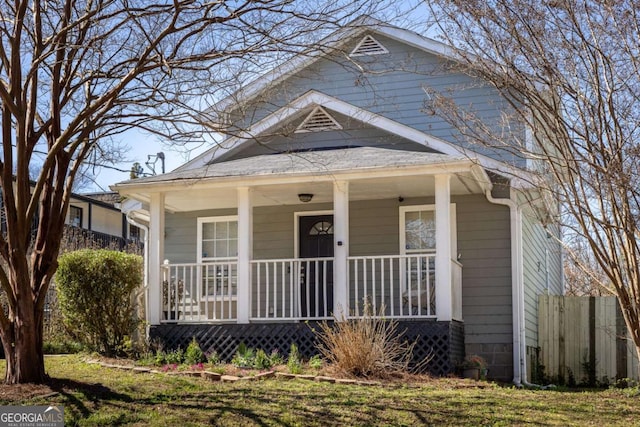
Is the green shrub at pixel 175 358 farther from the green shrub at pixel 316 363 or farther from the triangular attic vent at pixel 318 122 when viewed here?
the triangular attic vent at pixel 318 122

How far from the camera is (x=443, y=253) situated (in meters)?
11.2

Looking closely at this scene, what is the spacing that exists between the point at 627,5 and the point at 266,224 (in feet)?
26.2

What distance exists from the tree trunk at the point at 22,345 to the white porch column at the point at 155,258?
453 cm

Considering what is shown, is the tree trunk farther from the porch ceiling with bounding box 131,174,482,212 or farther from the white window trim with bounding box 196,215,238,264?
the white window trim with bounding box 196,215,238,264

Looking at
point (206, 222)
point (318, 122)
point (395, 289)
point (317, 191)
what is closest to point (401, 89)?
point (318, 122)

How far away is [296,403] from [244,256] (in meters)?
4.70

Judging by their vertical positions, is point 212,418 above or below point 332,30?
below

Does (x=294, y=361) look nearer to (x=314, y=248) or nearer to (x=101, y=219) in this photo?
(x=314, y=248)

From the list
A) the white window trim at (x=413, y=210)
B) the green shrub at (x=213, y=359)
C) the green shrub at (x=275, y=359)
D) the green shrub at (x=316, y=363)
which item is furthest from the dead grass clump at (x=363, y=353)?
the white window trim at (x=413, y=210)

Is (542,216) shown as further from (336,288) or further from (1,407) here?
(1,407)

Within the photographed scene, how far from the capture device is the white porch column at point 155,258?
12.6 m

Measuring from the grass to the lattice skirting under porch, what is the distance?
143cm

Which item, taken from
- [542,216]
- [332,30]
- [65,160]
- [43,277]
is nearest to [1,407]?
[43,277]

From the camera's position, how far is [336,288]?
38.6ft
